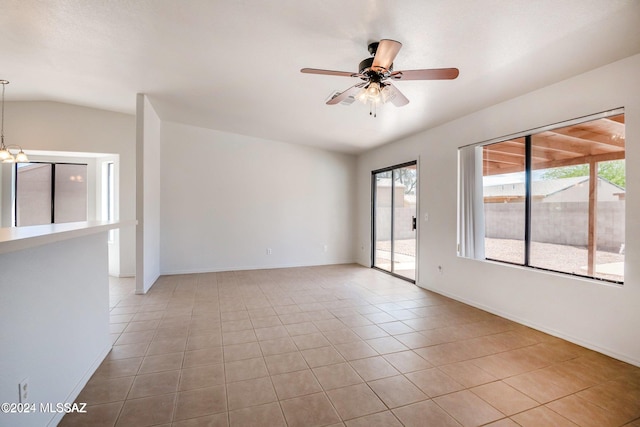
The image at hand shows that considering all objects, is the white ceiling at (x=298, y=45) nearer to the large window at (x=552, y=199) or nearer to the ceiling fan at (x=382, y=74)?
the ceiling fan at (x=382, y=74)

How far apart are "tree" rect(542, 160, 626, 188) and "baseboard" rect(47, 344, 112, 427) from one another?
183 inches

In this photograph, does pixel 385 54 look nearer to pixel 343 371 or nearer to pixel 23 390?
pixel 343 371

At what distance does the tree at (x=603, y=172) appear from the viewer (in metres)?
2.67

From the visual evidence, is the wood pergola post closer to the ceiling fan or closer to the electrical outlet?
the ceiling fan

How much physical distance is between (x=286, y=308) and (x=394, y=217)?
10.1ft

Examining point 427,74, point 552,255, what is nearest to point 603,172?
point 552,255

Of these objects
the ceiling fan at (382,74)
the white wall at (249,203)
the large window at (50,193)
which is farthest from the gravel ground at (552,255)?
the large window at (50,193)

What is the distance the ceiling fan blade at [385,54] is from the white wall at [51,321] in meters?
2.46

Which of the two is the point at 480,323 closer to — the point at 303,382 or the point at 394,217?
the point at 303,382

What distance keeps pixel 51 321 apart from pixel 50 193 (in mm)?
5745

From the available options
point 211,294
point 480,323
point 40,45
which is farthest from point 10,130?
point 480,323

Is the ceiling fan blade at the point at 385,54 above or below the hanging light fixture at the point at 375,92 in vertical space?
above

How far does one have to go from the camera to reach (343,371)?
2379mm

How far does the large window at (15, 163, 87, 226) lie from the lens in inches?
229
